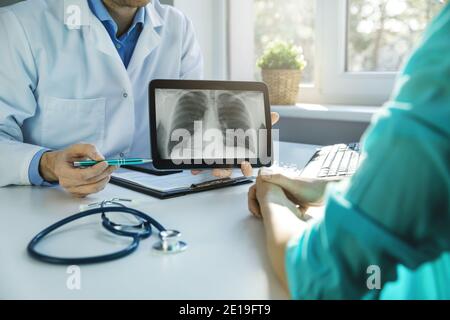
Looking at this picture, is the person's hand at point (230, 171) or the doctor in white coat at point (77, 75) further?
the doctor in white coat at point (77, 75)

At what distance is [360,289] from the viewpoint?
0.44 m

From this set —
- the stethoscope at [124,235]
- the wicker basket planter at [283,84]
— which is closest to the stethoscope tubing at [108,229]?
the stethoscope at [124,235]

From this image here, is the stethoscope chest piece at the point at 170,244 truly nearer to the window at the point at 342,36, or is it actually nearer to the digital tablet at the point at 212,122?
the digital tablet at the point at 212,122

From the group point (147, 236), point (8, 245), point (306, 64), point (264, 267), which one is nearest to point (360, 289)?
point (264, 267)

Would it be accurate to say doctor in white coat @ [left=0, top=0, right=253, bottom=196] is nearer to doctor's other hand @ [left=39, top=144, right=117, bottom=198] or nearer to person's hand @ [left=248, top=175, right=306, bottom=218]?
doctor's other hand @ [left=39, top=144, right=117, bottom=198]

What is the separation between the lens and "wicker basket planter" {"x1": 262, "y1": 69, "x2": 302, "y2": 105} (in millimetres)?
1909

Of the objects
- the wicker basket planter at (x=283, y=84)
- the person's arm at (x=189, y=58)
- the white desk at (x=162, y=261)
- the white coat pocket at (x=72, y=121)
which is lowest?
the white desk at (x=162, y=261)

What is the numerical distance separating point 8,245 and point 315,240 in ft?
1.53

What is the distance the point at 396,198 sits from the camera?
381 mm

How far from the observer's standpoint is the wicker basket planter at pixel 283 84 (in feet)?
6.26

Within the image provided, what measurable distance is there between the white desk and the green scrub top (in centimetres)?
14

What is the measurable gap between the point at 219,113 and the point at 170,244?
429 mm

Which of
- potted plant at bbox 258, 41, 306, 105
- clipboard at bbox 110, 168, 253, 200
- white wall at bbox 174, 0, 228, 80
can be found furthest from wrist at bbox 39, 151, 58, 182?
white wall at bbox 174, 0, 228, 80

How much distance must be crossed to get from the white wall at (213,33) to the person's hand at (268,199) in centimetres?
140
